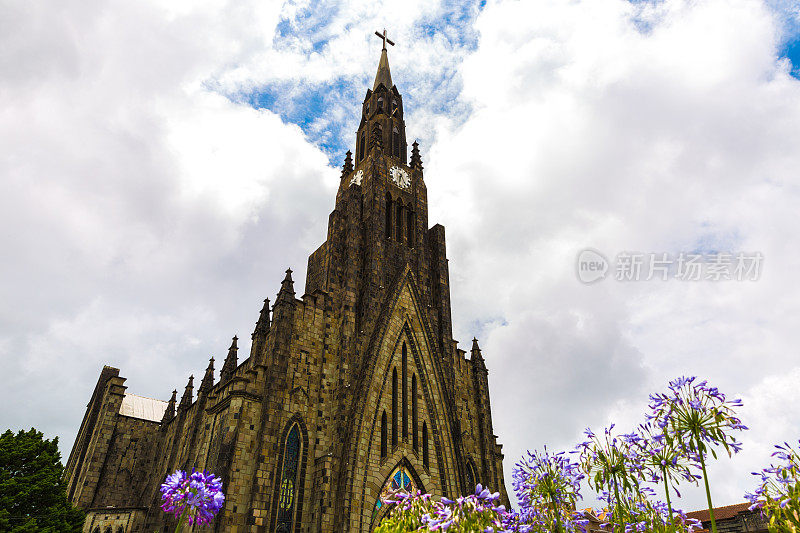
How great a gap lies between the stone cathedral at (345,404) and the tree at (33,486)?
20.2ft

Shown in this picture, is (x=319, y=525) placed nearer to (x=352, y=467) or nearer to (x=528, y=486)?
(x=352, y=467)

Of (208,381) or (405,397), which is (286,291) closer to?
(405,397)

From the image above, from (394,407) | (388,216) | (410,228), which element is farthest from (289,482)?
(410,228)

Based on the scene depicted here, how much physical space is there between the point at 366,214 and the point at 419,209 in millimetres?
5439

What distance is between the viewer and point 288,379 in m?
30.5

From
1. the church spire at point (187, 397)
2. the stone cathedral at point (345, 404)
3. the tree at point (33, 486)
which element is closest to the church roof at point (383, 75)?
the stone cathedral at point (345, 404)

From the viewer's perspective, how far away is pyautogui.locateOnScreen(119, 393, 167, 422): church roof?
53.8 m

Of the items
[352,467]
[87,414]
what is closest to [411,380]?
[352,467]

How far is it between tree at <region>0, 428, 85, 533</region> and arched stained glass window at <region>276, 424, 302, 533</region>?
13.5 metres

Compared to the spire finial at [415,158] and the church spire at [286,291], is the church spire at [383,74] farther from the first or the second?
the church spire at [286,291]

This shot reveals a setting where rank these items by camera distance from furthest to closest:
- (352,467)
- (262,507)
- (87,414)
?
1. (87,414)
2. (352,467)
3. (262,507)

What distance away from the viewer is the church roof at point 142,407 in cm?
5384

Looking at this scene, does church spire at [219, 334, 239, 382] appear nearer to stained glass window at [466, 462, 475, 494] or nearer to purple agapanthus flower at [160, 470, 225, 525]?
stained glass window at [466, 462, 475, 494]

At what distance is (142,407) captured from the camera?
5628 cm
